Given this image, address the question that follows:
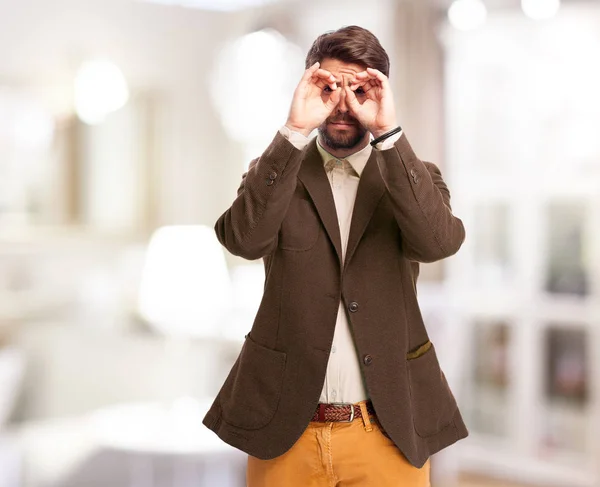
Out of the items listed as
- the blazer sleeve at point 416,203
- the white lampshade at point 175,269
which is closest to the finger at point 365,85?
the blazer sleeve at point 416,203

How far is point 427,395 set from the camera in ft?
5.02

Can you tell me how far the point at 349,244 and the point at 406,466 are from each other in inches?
16.8

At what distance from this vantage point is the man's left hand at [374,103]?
140cm

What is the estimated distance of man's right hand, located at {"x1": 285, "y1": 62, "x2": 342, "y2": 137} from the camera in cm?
141

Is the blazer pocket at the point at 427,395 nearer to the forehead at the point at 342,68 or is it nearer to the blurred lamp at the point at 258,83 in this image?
the forehead at the point at 342,68

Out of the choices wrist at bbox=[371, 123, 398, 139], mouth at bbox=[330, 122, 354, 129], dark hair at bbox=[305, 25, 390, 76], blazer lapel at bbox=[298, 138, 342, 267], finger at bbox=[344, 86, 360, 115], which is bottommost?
blazer lapel at bbox=[298, 138, 342, 267]

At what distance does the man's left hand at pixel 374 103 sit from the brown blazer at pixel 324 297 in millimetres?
46

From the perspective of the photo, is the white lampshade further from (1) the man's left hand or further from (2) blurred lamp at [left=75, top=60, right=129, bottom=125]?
(1) the man's left hand

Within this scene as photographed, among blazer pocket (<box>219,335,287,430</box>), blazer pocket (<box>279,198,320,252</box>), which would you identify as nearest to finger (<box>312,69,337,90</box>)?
blazer pocket (<box>279,198,320,252</box>)

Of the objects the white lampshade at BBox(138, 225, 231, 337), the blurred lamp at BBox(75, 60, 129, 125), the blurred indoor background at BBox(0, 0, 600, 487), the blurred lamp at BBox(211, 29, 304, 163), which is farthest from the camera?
the blurred lamp at BBox(211, 29, 304, 163)

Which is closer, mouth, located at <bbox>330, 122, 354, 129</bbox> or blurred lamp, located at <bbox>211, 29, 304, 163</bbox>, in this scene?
mouth, located at <bbox>330, 122, 354, 129</bbox>

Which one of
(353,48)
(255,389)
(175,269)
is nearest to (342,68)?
(353,48)

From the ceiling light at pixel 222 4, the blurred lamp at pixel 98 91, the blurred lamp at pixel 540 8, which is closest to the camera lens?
the blurred lamp at pixel 98 91

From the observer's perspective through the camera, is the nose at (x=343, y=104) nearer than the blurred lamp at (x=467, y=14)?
Yes
